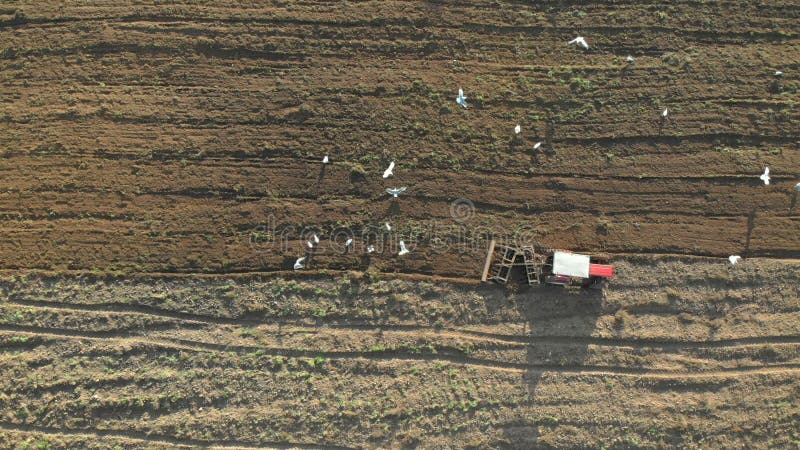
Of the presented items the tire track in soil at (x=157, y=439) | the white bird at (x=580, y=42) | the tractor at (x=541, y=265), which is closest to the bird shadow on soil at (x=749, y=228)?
the tractor at (x=541, y=265)

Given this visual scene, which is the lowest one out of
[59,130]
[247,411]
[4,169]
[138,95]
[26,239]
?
Result: [247,411]

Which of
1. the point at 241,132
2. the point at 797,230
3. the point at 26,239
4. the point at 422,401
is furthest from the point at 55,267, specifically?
the point at 797,230

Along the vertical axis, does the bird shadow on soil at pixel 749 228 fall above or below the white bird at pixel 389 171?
below

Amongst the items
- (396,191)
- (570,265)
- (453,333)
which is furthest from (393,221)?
(570,265)

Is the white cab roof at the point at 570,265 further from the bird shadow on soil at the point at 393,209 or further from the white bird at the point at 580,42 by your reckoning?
the white bird at the point at 580,42

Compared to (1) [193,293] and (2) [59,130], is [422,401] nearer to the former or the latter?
(1) [193,293]

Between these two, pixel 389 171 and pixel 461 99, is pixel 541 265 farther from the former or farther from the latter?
pixel 461 99
